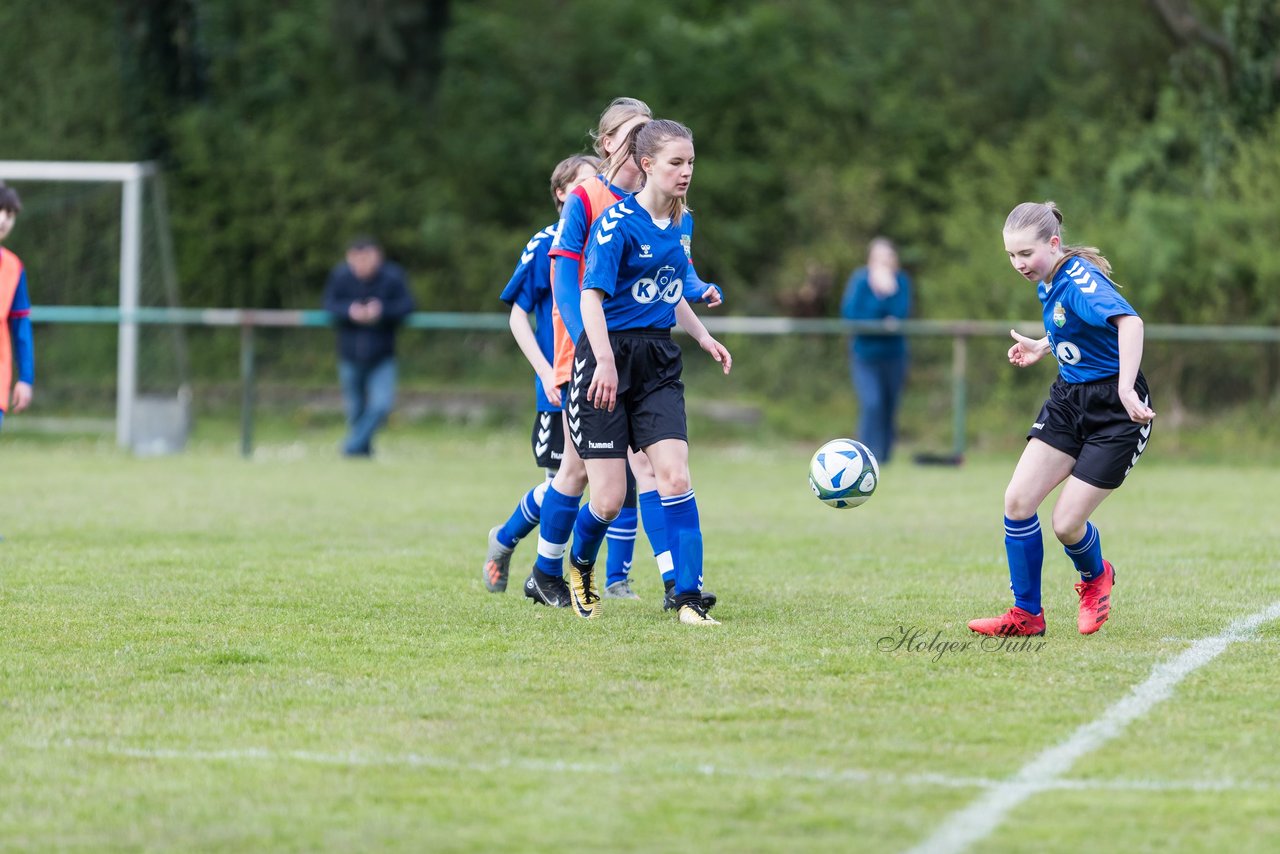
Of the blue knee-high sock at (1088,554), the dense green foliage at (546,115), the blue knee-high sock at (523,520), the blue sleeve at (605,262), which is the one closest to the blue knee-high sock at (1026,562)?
the blue knee-high sock at (1088,554)

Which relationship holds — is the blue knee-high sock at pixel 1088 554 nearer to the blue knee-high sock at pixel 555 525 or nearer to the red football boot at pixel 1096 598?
the red football boot at pixel 1096 598

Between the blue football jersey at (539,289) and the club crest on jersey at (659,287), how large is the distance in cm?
88

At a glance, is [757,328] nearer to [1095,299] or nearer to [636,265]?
[636,265]

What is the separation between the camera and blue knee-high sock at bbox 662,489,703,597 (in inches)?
253

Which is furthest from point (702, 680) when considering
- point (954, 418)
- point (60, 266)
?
point (60, 266)

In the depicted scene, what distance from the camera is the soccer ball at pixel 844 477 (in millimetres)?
6816

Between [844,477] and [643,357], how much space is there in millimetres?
1005

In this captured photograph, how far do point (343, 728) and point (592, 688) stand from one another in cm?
84

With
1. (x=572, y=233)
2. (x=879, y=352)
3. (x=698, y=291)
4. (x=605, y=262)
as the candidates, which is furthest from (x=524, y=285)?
(x=879, y=352)

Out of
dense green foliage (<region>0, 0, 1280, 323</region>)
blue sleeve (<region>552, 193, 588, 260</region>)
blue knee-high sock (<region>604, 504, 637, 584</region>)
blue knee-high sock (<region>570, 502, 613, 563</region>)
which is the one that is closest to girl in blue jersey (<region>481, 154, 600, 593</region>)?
blue knee-high sock (<region>604, 504, 637, 584</region>)

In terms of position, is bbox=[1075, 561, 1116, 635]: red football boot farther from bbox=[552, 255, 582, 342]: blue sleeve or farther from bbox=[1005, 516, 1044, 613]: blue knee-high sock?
bbox=[552, 255, 582, 342]: blue sleeve

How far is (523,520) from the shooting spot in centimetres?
743

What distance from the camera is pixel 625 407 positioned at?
6.45 metres
